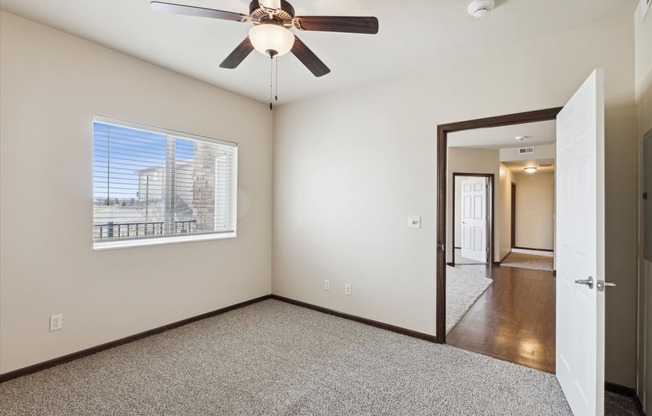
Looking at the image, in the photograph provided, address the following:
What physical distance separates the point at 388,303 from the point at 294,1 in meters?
2.85

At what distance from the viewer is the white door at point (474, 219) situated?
7.13 meters

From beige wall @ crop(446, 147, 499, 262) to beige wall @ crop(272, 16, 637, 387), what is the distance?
143 inches

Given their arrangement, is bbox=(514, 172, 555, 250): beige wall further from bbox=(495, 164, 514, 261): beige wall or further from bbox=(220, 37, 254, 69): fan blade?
bbox=(220, 37, 254, 69): fan blade

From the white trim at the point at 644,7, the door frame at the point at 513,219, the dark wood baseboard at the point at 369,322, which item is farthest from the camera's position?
the door frame at the point at 513,219

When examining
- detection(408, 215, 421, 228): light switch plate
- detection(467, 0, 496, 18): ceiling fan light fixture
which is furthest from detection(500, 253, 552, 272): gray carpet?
detection(467, 0, 496, 18): ceiling fan light fixture

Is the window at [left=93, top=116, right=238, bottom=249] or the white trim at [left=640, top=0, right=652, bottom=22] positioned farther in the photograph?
the window at [left=93, top=116, right=238, bottom=249]

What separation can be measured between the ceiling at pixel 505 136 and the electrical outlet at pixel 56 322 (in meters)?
5.26

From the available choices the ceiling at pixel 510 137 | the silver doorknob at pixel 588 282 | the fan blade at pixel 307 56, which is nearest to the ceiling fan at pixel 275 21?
the fan blade at pixel 307 56

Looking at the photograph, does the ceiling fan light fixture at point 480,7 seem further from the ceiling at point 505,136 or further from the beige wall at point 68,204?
the ceiling at point 505,136

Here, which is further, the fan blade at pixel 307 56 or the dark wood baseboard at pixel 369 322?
the dark wood baseboard at pixel 369 322

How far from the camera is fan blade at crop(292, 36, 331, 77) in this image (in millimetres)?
1998

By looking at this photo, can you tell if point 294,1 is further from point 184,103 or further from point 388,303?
point 388,303

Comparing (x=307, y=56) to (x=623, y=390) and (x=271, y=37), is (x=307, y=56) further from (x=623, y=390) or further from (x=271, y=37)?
(x=623, y=390)

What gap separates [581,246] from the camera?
1.90 m
